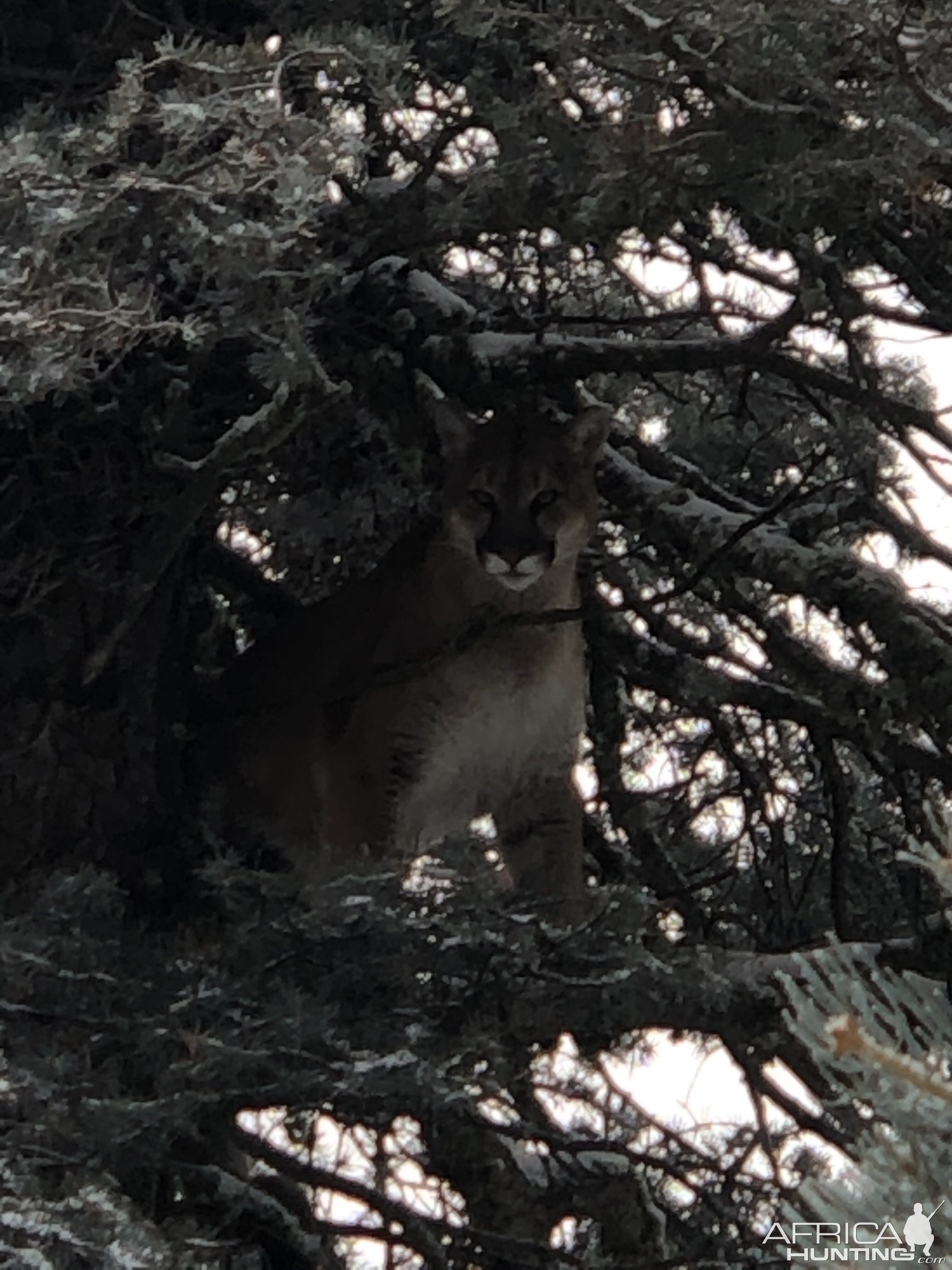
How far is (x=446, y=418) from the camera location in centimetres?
293

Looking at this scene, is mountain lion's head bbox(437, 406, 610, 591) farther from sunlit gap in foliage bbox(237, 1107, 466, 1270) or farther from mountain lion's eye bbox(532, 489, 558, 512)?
sunlit gap in foliage bbox(237, 1107, 466, 1270)

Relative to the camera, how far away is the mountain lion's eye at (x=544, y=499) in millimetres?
3064

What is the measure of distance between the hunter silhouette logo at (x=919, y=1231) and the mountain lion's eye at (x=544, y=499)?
2.20m

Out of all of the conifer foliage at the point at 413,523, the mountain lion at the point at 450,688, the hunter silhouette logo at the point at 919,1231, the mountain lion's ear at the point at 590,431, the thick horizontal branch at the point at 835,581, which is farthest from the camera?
the mountain lion at the point at 450,688

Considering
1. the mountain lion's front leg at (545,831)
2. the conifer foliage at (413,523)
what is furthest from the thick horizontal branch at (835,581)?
the mountain lion's front leg at (545,831)

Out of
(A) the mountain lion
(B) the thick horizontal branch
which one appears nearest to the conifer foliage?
(B) the thick horizontal branch

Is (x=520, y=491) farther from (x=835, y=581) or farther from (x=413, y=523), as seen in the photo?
(x=835, y=581)

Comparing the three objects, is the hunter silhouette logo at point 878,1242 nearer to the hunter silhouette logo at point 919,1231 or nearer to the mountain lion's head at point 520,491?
the hunter silhouette logo at point 919,1231

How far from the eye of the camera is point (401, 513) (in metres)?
3.32

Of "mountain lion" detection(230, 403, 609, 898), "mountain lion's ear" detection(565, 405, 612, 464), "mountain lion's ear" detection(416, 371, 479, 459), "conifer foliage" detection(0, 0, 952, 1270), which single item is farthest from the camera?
"mountain lion" detection(230, 403, 609, 898)

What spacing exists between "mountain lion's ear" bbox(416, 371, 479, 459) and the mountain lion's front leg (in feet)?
2.18

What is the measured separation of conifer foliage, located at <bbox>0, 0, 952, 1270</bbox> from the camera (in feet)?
5.58

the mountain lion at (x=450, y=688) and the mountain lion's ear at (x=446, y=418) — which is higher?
the mountain lion's ear at (x=446, y=418)

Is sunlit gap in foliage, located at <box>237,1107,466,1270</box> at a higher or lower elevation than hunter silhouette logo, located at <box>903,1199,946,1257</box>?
higher
